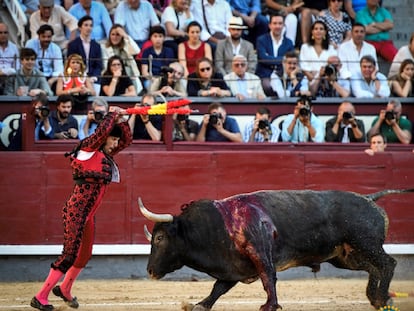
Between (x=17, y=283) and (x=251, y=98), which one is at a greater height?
(x=251, y=98)

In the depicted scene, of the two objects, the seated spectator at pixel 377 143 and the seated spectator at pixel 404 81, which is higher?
the seated spectator at pixel 404 81

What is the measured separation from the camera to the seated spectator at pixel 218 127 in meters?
11.0

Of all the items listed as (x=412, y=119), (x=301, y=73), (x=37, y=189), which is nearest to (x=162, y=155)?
(x=37, y=189)

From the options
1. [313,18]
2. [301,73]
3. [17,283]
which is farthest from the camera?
[313,18]

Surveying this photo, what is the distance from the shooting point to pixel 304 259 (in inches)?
302

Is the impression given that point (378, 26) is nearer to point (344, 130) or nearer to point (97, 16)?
point (344, 130)

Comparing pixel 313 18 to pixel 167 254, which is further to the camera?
pixel 313 18

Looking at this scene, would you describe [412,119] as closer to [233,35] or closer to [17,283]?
[233,35]

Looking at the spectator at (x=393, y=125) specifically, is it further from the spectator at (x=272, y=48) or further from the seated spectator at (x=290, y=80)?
the spectator at (x=272, y=48)

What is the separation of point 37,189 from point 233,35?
2.80 meters

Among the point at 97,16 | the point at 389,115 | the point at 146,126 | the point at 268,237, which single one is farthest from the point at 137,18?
the point at 268,237

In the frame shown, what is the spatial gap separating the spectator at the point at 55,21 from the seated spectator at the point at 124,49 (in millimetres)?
502

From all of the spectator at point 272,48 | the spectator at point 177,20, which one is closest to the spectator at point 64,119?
the spectator at point 177,20

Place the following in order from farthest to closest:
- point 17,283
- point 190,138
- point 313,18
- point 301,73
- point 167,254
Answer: point 313,18 < point 301,73 < point 190,138 < point 17,283 < point 167,254
